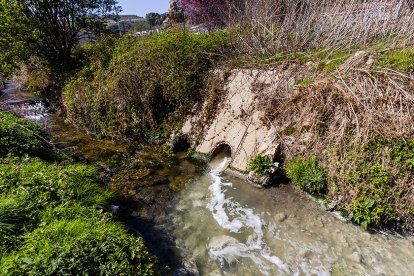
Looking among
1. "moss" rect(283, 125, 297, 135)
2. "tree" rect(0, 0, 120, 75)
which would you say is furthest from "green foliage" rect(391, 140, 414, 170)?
"tree" rect(0, 0, 120, 75)

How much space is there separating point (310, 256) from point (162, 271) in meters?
2.02

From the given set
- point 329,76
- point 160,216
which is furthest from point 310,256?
point 329,76

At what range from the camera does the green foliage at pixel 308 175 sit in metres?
4.77

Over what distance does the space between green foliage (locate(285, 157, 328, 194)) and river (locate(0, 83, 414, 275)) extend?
0.70 ft

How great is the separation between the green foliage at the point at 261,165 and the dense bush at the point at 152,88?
266 centimetres

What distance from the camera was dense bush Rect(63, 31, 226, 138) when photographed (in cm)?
735

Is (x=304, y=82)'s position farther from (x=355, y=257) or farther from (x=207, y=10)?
(x=207, y=10)

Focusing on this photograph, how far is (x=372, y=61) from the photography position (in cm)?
536

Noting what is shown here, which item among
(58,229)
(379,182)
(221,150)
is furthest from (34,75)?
(379,182)

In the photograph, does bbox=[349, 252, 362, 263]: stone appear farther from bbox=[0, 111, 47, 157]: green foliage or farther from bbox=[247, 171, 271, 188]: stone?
bbox=[0, 111, 47, 157]: green foliage

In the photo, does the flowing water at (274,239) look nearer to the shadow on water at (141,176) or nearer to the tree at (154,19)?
the shadow on water at (141,176)

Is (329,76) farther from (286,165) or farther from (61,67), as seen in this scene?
(61,67)

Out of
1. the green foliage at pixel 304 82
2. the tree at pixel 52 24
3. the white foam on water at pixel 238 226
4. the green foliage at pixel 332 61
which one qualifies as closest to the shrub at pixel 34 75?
the tree at pixel 52 24

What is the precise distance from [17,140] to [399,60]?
7470 mm
